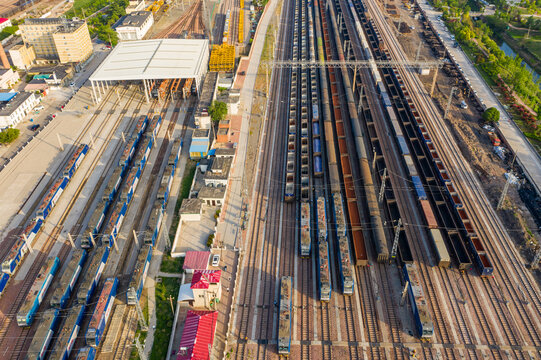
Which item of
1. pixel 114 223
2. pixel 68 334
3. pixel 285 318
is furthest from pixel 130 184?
pixel 285 318

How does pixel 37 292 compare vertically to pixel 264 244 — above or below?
above

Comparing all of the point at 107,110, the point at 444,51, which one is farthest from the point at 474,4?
the point at 107,110

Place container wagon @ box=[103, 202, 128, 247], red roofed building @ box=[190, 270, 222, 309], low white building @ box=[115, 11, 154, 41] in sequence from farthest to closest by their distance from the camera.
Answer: low white building @ box=[115, 11, 154, 41]
container wagon @ box=[103, 202, 128, 247]
red roofed building @ box=[190, 270, 222, 309]

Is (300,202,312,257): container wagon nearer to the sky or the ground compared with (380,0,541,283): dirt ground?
nearer to the sky

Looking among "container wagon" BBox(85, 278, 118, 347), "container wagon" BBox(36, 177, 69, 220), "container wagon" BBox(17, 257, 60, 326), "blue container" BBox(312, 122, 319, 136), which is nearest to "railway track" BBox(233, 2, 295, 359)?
"blue container" BBox(312, 122, 319, 136)

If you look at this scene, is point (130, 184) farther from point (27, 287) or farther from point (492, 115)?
point (492, 115)

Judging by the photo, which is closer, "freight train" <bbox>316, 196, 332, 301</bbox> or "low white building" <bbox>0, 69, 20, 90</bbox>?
"freight train" <bbox>316, 196, 332, 301</bbox>

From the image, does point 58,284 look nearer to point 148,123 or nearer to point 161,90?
point 148,123

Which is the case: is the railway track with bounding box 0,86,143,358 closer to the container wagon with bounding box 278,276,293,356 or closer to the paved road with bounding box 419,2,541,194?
the container wagon with bounding box 278,276,293,356
